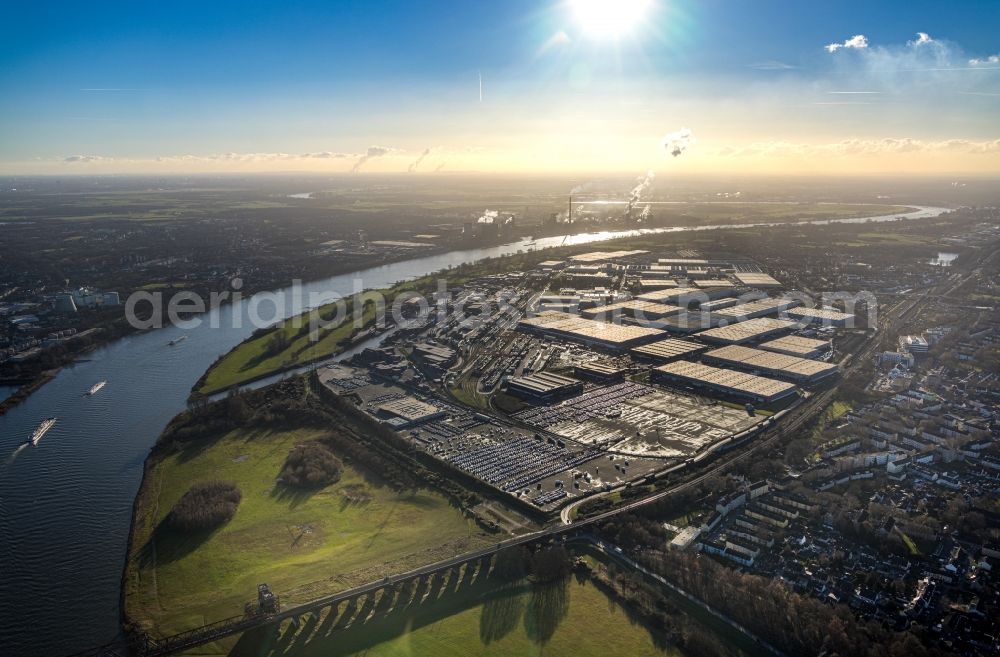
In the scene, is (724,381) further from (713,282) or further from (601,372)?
(713,282)

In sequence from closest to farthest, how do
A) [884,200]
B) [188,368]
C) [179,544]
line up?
1. [179,544]
2. [188,368]
3. [884,200]

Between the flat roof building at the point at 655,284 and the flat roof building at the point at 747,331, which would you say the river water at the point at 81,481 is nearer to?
the flat roof building at the point at 747,331

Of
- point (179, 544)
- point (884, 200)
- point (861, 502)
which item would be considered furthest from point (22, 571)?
point (884, 200)

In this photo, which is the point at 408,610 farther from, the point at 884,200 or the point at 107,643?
Result: the point at 884,200

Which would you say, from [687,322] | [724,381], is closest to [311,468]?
[724,381]

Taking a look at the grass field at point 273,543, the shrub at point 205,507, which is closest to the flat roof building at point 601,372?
the grass field at point 273,543

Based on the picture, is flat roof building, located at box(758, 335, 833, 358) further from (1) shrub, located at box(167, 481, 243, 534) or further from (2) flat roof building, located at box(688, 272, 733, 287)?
(1) shrub, located at box(167, 481, 243, 534)
